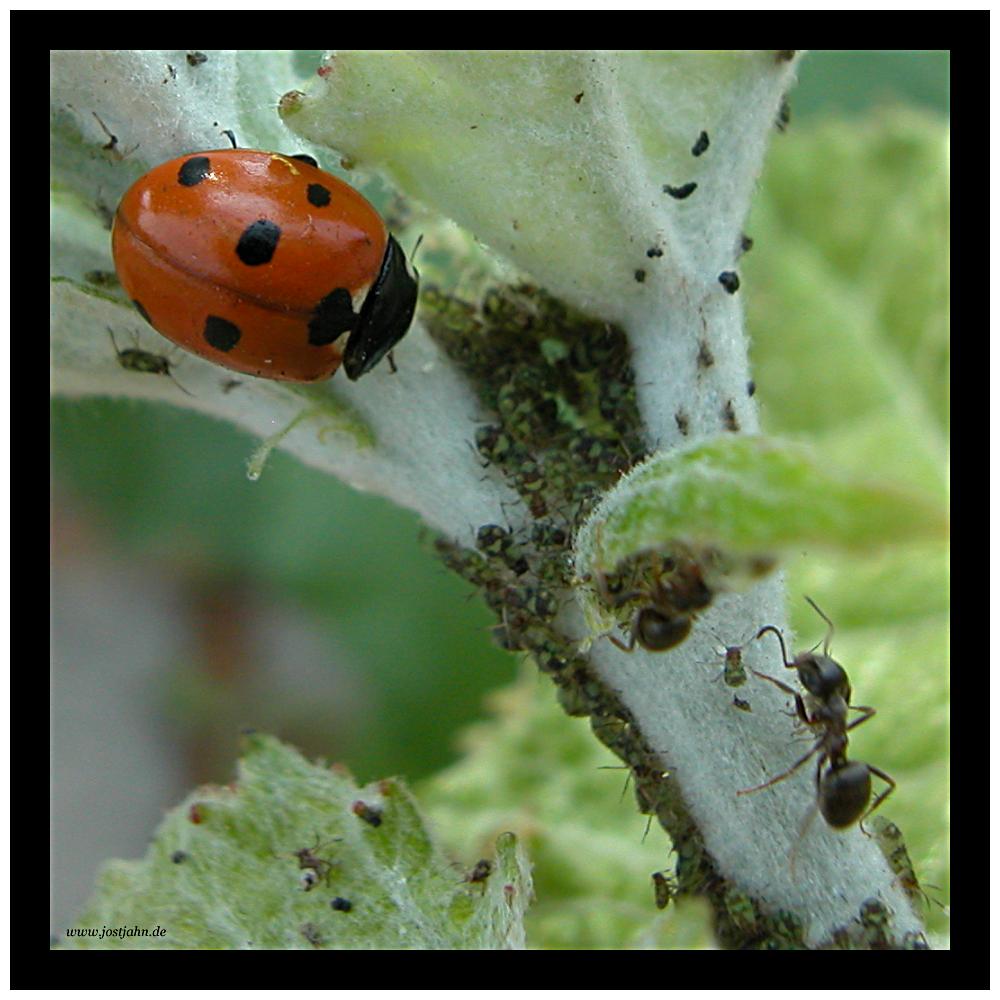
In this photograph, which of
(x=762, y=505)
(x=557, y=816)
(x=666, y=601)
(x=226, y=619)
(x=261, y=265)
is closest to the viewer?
(x=762, y=505)

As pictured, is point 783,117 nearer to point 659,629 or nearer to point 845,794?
point 659,629

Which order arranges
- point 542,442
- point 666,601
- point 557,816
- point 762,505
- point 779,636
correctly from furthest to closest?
point 557,816, point 542,442, point 779,636, point 666,601, point 762,505

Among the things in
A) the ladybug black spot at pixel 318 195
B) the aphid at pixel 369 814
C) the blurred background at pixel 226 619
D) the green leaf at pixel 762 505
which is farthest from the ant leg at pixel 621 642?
the blurred background at pixel 226 619

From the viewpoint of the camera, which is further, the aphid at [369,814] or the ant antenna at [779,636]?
the aphid at [369,814]

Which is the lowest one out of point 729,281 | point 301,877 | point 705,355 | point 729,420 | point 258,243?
point 301,877

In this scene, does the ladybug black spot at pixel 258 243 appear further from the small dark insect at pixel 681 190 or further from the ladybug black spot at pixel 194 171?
the small dark insect at pixel 681 190

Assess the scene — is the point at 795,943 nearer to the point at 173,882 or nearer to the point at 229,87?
the point at 173,882

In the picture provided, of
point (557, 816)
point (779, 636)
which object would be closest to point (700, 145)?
point (779, 636)
